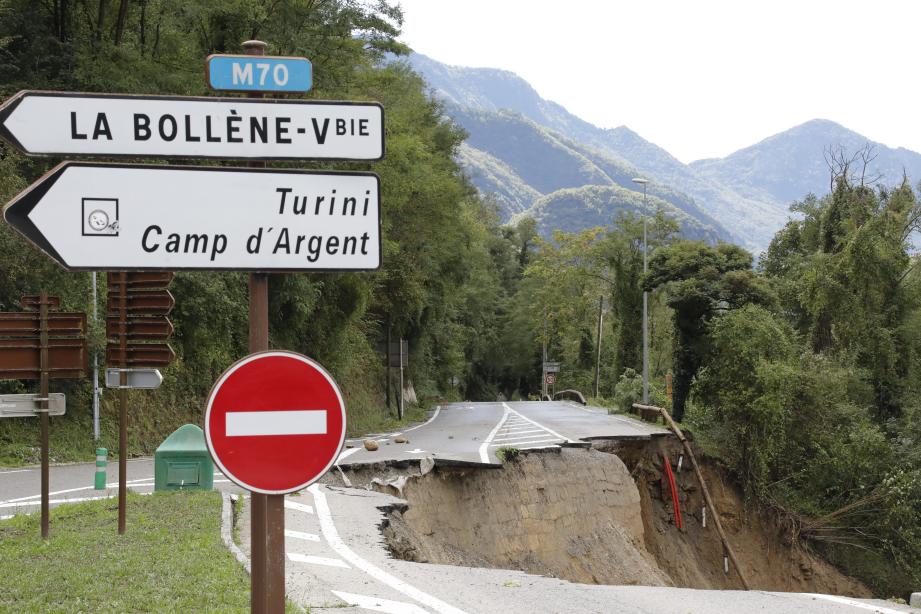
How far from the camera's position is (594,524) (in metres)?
23.2

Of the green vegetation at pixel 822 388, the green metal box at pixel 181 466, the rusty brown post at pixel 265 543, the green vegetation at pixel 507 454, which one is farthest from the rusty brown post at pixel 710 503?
the rusty brown post at pixel 265 543

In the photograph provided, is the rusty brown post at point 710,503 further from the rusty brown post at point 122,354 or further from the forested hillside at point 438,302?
the rusty brown post at point 122,354

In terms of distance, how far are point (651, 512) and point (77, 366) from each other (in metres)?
20.4

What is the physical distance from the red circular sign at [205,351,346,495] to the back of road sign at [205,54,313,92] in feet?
4.13

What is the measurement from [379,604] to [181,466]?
22.6ft

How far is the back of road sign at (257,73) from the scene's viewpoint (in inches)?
166

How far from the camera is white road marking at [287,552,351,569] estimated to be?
390 inches

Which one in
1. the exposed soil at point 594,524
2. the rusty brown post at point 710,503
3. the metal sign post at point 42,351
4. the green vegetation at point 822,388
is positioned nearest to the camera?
the metal sign post at point 42,351

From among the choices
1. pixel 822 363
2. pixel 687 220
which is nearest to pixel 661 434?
pixel 822 363

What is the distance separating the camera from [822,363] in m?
32.5

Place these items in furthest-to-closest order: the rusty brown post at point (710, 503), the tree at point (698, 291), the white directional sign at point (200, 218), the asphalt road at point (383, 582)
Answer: the tree at point (698, 291), the rusty brown post at point (710, 503), the asphalt road at point (383, 582), the white directional sign at point (200, 218)

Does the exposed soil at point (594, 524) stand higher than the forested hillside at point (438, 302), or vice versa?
the forested hillside at point (438, 302)

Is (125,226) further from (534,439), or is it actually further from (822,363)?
(822,363)

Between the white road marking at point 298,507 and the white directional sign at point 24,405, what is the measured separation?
13.5 ft
